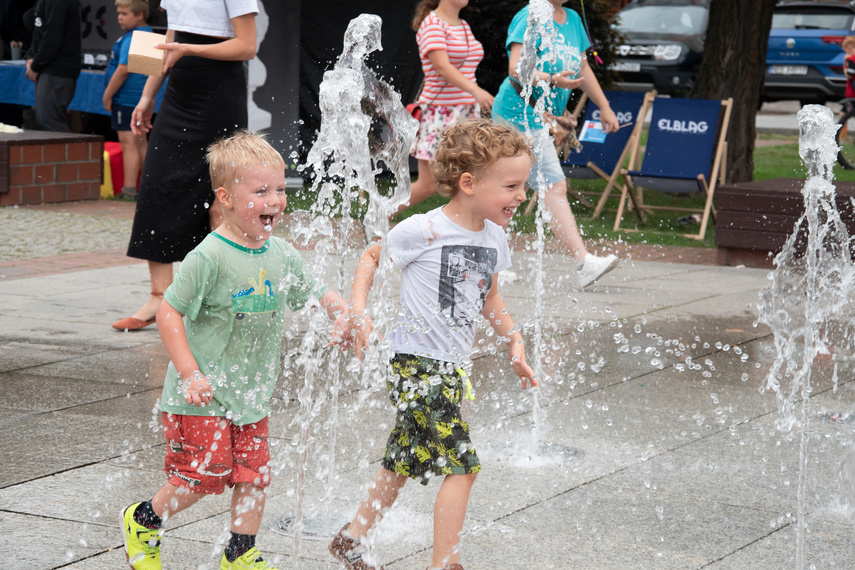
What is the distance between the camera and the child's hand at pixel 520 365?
10.4ft

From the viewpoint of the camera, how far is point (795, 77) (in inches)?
901

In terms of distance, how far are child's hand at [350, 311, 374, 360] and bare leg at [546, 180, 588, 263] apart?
13.4 ft

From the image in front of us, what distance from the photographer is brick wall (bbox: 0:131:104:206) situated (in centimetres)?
1061

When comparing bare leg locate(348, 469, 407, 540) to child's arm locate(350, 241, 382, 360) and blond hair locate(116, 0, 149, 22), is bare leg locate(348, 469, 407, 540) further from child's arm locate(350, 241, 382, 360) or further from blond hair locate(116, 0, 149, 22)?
blond hair locate(116, 0, 149, 22)

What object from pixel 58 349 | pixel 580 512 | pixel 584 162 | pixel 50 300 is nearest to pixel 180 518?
pixel 580 512

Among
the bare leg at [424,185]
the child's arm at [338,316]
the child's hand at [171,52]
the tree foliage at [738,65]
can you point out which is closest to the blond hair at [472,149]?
the child's arm at [338,316]

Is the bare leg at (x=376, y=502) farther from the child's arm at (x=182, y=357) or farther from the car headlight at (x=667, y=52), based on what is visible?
the car headlight at (x=667, y=52)

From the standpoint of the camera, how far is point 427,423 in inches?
118

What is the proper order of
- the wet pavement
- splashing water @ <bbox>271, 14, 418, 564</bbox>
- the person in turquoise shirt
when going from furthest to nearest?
1. the person in turquoise shirt
2. splashing water @ <bbox>271, 14, 418, 564</bbox>
3. the wet pavement

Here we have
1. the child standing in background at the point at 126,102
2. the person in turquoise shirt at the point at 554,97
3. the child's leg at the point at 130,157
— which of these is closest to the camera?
the person in turquoise shirt at the point at 554,97

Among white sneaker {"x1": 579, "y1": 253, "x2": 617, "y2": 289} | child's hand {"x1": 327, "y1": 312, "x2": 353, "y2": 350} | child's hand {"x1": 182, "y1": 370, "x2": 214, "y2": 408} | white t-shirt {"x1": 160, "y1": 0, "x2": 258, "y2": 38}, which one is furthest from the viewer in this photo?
white sneaker {"x1": 579, "y1": 253, "x2": 617, "y2": 289}

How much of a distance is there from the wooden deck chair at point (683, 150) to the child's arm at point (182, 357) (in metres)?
7.78

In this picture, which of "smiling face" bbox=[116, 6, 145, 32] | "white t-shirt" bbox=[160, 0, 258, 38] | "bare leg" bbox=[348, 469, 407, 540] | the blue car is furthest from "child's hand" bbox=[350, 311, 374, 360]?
the blue car

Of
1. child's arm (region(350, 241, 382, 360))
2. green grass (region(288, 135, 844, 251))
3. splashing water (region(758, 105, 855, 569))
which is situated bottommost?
green grass (region(288, 135, 844, 251))
